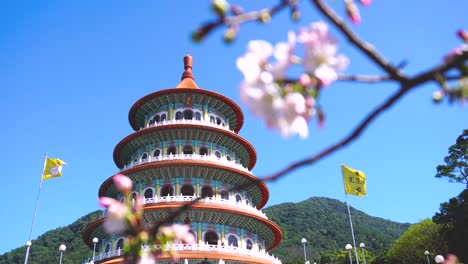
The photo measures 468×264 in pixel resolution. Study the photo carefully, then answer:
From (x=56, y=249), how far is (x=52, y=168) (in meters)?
51.5

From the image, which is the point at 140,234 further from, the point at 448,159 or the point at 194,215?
the point at 448,159

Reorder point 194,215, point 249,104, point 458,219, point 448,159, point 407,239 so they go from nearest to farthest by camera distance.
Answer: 1. point 249,104
2. point 194,215
3. point 458,219
4. point 448,159
5. point 407,239

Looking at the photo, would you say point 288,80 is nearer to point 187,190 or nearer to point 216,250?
point 216,250

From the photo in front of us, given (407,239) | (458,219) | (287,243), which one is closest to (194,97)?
(458,219)

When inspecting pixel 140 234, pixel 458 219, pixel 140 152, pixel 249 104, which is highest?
pixel 140 152

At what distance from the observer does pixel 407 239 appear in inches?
1896

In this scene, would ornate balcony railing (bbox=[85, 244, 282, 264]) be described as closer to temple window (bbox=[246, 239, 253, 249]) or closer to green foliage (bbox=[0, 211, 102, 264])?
temple window (bbox=[246, 239, 253, 249])

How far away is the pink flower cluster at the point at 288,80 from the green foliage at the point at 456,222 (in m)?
35.8

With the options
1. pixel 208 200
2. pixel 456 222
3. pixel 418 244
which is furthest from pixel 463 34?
pixel 418 244

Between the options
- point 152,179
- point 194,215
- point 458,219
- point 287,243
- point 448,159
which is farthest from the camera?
point 287,243

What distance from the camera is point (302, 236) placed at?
3167 inches

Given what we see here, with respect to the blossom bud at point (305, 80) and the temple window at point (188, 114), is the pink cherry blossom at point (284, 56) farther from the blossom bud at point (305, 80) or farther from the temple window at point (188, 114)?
the temple window at point (188, 114)

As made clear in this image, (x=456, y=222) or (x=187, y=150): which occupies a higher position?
(x=187, y=150)

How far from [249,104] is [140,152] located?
2919 centimetres
